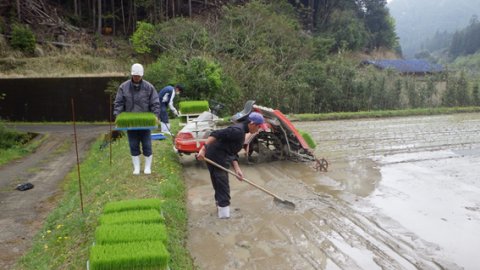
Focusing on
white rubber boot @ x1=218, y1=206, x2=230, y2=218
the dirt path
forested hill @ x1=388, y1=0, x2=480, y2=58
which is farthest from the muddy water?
forested hill @ x1=388, y1=0, x2=480, y2=58

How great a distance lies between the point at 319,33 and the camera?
1324 inches

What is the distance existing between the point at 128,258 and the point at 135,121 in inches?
127

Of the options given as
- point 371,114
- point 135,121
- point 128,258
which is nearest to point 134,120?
point 135,121

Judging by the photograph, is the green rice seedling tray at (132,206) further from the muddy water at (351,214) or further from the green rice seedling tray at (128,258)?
the green rice seedling tray at (128,258)

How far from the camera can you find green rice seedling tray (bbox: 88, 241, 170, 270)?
311 centimetres

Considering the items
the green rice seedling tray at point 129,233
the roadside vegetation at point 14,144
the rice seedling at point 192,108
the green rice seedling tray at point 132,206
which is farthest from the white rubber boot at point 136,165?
the roadside vegetation at point 14,144

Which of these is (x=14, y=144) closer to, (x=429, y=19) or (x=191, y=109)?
(x=191, y=109)

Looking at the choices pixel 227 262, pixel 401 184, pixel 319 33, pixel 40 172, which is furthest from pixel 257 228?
pixel 319 33

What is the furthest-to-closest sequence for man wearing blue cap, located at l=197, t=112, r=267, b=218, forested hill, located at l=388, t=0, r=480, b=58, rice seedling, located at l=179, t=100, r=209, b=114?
forested hill, located at l=388, t=0, r=480, b=58 → rice seedling, located at l=179, t=100, r=209, b=114 → man wearing blue cap, located at l=197, t=112, r=267, b=218

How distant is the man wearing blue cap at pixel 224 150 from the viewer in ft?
16.9

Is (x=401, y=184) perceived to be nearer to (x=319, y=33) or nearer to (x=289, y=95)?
(x=289, y=95)

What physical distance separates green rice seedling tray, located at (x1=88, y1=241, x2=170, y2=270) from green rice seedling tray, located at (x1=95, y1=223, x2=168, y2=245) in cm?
16

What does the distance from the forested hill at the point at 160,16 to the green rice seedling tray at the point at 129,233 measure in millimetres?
21757

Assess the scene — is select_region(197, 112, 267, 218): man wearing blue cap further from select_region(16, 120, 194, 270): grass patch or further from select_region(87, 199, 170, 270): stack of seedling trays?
select_region(87, 199, 170, 270): stack of seedling trays
